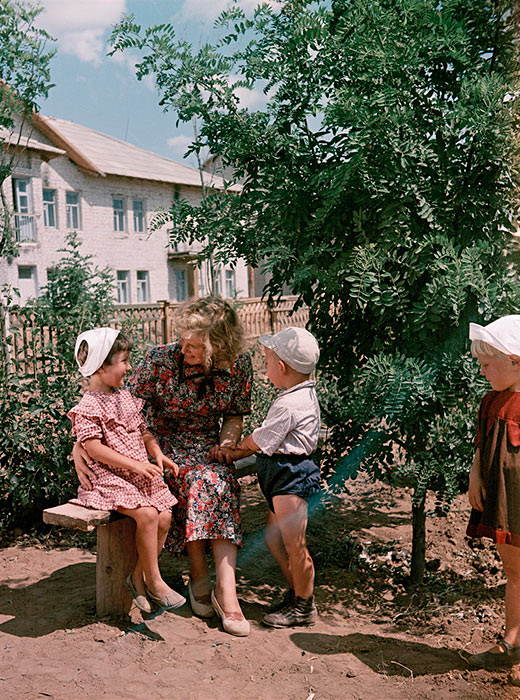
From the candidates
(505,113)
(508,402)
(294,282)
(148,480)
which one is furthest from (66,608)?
(505,113)

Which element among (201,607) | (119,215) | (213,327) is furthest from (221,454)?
(119,215)

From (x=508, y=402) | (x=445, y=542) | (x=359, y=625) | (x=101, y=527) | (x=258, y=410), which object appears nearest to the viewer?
(x=508, y=402)

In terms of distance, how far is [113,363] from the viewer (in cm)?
343

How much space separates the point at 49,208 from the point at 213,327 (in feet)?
58.0

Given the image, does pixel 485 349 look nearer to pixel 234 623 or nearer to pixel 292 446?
pixel 292 446

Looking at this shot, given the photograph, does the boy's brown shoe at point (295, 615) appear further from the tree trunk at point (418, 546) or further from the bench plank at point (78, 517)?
the bench plank at point (78, 517)

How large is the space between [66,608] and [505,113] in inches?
131

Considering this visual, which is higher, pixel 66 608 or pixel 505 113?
pixel 505 113

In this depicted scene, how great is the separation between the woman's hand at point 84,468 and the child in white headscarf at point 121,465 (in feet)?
0.06

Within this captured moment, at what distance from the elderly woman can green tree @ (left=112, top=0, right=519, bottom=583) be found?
0.53 meters

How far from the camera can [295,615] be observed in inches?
136

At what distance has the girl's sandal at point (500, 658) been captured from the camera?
9.44 ft

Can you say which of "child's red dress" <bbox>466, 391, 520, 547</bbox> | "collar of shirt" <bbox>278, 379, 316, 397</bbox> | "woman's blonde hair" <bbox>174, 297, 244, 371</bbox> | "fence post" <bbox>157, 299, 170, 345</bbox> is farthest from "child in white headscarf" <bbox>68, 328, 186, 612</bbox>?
"fence post" <bbox>157, 299, 170, 345</bbox>

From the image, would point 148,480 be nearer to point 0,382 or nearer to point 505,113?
point 0,382
